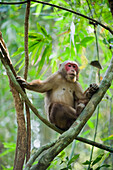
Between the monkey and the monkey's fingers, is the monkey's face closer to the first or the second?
the monkey

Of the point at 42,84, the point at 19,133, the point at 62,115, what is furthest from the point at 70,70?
the point at 19,133

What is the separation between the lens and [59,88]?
4.62 metres

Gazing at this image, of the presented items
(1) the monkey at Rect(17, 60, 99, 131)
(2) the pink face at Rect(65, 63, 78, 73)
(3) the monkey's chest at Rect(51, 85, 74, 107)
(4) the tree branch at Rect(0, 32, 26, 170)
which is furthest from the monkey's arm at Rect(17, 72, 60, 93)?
(4) the tree branch at Rect(0, 32, 26, 170)

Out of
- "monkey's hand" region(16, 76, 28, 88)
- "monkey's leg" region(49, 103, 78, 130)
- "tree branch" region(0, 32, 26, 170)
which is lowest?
"monkey's leg" region(49, 103, 78, 130)

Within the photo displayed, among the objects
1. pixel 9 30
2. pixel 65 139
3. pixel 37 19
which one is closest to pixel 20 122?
pixel 65 139

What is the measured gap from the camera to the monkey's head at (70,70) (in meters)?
4.52

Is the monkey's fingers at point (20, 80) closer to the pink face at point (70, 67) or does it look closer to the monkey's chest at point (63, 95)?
the monkey's chest at point (63, 95)

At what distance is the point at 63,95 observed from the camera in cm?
455

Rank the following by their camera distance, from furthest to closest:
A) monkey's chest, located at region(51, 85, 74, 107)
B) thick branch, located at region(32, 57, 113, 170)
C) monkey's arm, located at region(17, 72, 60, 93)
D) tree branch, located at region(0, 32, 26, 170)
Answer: monkey's chest, located at region(51, 85, 74, 107), monkey's arm, located at region(17, 72, 60, 93), tree branch, located at region(0, 32, 26, 170), thick branch, located at region(32, 57, 113, 170)

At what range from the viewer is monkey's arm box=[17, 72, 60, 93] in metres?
3.81

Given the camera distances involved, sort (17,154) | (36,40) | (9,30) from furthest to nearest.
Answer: (9,30), (36,40), (17,154)

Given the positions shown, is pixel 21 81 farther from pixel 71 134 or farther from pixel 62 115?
pixel 71 134

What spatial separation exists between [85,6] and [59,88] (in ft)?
5.57

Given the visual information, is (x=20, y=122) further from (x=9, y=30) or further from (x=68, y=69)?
(x=9, y=30)
